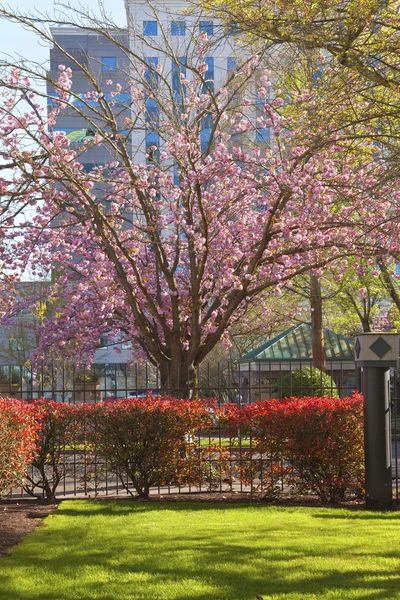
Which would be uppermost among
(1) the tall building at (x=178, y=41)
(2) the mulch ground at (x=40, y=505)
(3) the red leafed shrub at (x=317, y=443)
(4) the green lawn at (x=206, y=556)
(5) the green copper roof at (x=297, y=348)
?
(1) the tall building at (x=178, y=41)

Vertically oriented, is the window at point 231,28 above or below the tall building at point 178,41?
below

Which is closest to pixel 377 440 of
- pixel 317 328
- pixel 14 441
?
pixel 14 441

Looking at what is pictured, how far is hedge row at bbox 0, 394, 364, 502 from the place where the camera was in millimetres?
10719

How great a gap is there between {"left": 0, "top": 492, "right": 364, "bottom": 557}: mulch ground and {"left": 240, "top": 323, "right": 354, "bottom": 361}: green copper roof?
53.2ft

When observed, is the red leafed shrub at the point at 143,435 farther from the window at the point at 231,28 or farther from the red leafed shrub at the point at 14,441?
the window at the point at 231,28

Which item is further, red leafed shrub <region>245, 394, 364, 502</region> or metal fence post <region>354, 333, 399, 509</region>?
red leafed shrub <region>245, 394, 364, 502</region>

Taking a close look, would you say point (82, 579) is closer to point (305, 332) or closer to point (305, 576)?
point (305, 576)

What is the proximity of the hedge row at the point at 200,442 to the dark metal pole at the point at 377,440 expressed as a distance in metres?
0.53

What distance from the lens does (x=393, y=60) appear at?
1008 cm

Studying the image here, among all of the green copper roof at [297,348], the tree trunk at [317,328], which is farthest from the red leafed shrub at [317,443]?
the green copper roof at [297,348]

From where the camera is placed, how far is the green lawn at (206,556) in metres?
Result: 5.84

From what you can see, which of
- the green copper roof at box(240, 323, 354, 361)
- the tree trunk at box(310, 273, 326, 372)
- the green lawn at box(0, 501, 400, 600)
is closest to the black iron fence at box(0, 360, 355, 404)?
the green copper roof at box(240, 323, 354, 361)

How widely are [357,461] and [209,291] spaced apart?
8.72 meters

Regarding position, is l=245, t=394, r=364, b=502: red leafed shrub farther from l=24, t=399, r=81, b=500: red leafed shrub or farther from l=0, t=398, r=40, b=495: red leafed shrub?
l=0, t=398, r=40, b=495: red leafed shrub
